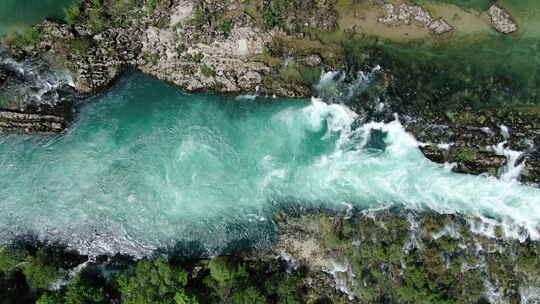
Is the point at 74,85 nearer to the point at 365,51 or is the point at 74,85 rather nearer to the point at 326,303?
the point at 365,51

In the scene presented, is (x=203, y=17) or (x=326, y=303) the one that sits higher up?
(x=203, y=17)

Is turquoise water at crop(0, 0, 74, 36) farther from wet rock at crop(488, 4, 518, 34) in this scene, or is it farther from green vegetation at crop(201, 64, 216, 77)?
wet rock at crop(488, 4, 518, 34)

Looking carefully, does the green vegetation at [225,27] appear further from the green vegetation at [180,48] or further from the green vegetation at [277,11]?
the green vegetation at [180,48]

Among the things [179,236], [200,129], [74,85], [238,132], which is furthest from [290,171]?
[74,85]

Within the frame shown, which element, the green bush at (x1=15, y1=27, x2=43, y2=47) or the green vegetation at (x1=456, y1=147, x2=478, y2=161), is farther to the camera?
the green bush at (x1=15, y1=27, x2=43, y2=47)

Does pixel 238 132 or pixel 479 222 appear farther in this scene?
pixel 238 132

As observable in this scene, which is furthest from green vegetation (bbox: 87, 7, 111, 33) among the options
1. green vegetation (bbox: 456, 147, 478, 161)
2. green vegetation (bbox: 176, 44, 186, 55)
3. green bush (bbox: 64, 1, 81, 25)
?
green vegetation (bbox: 456, 147, 478, 161)
